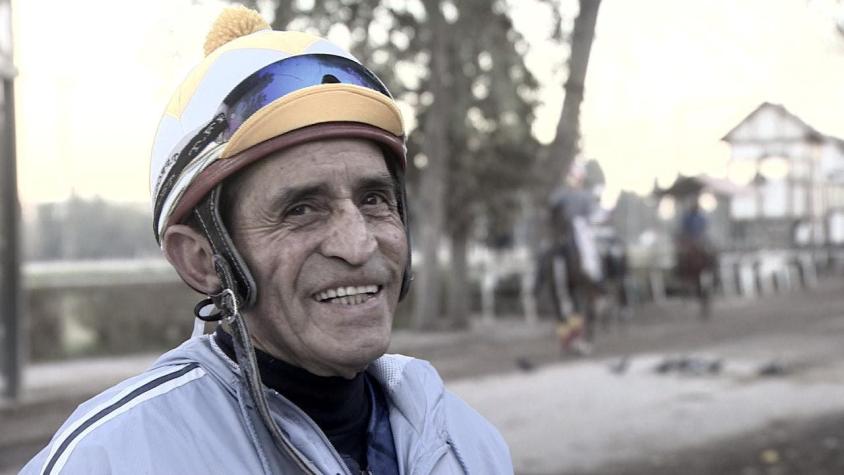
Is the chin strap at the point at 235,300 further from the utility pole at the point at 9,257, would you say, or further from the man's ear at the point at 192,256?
the utility pole at the point at 9,257

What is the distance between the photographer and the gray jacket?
1317mm

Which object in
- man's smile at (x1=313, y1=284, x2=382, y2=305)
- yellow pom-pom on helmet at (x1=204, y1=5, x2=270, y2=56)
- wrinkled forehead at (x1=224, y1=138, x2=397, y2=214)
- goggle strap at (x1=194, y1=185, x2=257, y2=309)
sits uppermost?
yellow pom-pom on helmet at (x1=204, y1=5, x2=270, y2=56)

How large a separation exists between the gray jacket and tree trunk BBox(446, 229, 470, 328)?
1558 cm

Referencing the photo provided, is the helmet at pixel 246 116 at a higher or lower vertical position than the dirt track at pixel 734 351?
higher

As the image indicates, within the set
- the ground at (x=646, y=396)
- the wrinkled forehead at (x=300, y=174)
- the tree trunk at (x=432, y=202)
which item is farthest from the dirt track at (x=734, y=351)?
the wrinkled forehead at (x=300, y=174)

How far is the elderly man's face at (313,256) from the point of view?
154 cm

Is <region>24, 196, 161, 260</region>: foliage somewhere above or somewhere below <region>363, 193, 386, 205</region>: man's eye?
above

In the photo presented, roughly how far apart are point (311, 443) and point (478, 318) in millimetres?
18037

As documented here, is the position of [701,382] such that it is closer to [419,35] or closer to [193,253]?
[419,35]

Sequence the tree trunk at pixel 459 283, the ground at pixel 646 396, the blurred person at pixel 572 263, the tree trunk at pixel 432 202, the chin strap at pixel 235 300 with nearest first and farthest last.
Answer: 1. the chin strap at pixel 235 300
2. the ground at pixel 646 396
3. the blurred person at pixel 572 263
4. the tree trunk at pixel 432 202
5. the tree trunk at pixel 459 283

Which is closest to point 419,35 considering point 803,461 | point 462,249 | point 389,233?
point 462,249

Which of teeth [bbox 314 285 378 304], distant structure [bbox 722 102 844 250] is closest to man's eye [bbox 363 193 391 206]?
teeth [bbox 314 285 378 304]

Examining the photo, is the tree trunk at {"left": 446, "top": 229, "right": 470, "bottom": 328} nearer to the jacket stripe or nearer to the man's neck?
the man's neck

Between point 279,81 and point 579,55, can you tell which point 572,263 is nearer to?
point 579,55
